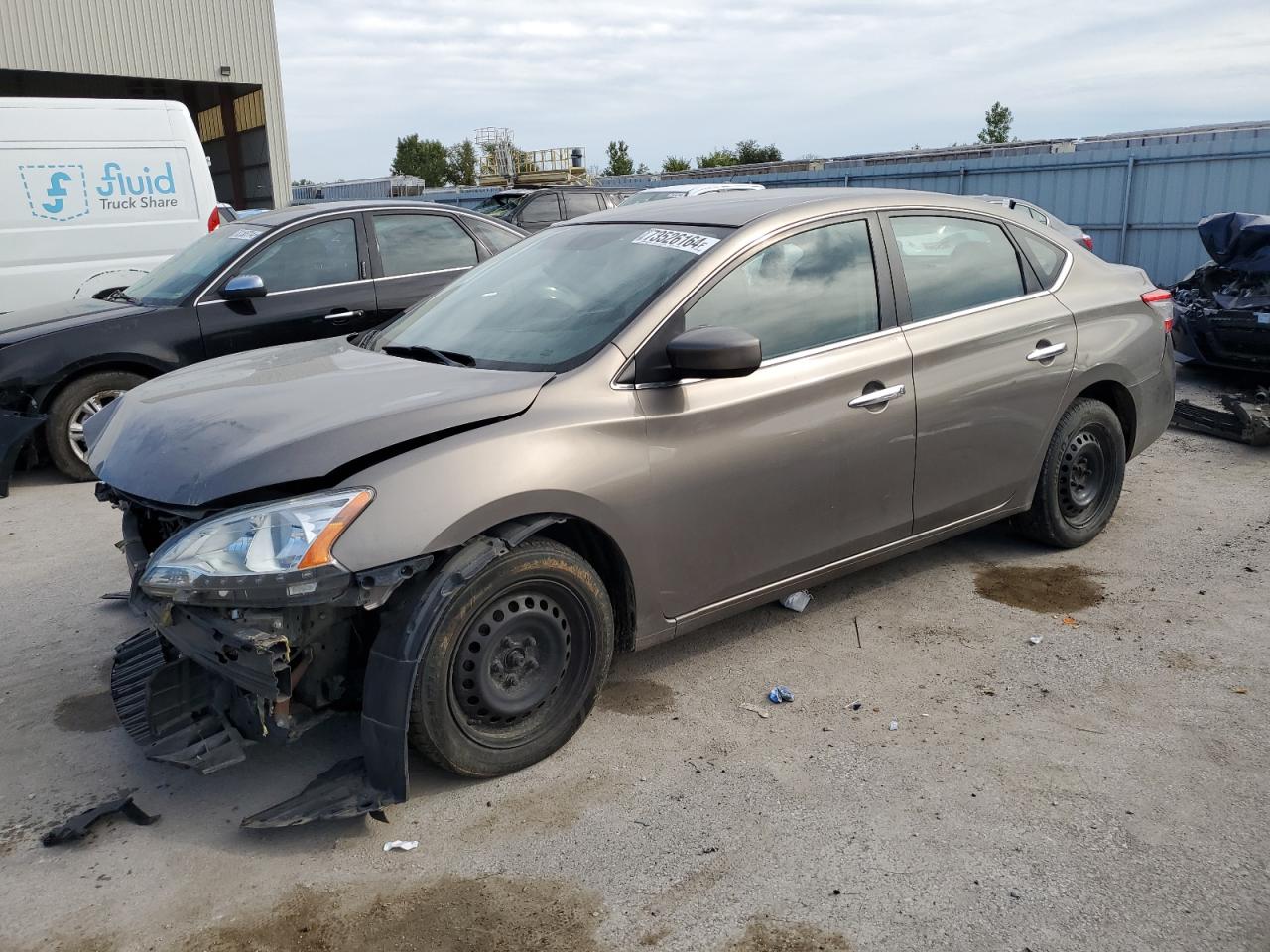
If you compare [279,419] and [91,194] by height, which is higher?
[91,194]

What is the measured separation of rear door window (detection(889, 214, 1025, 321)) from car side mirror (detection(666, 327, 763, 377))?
117 centimetres

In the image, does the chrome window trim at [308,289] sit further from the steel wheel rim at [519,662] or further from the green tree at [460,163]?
the green tree at [460,163]

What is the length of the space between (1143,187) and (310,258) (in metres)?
13.4

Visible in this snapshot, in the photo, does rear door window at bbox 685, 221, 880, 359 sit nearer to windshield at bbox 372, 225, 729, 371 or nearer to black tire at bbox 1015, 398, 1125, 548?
windshield at bbox 372, 225, 729, 371

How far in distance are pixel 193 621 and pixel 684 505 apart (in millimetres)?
1578

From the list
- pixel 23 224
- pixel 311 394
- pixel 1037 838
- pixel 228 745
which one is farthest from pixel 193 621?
pixel 23 224

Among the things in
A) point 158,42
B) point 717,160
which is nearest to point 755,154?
point 717,160

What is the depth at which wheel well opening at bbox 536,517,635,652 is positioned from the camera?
3477 mm

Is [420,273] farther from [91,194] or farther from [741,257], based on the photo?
[741,257]

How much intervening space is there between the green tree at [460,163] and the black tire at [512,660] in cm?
7370

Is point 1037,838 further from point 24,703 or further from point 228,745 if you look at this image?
point 24,703

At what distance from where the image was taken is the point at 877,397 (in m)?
4.09

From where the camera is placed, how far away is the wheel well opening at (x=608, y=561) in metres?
3.48

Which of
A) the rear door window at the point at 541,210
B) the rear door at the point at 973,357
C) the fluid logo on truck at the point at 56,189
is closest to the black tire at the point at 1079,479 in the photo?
the rear door at the point at 973,357
